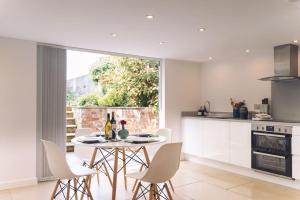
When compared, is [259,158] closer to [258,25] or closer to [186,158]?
[186,158]

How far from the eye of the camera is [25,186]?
3568 mm

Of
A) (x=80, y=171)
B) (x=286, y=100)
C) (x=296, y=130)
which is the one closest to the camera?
(x=80, y=171)

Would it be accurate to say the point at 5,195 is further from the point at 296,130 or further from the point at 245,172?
the point at 296,130

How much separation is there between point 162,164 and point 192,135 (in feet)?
9.50

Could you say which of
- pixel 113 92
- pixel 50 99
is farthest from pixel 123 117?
pixel 50 99

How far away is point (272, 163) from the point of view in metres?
3.78

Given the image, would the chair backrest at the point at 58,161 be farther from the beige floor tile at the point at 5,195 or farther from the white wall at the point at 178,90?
the white wall at the point at 178,90

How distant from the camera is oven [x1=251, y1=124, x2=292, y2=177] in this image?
140 inches

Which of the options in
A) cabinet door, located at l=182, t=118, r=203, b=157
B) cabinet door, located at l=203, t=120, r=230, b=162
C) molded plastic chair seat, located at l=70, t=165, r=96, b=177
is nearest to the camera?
molded plastic chair seat, located at l=70, t=165, r=96, b=177

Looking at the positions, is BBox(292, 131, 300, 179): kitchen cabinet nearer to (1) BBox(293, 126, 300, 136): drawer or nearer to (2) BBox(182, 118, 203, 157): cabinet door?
(1) BBox(293, 126, 300, 136): drawer

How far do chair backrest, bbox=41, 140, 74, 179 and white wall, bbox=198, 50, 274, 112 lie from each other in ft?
11.8

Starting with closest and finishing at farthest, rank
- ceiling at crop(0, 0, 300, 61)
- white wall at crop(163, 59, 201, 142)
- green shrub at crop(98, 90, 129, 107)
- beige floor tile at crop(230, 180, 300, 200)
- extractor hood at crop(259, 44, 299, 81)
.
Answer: ceiling at crop(0, 0, 300, 61)
beige floor tile at crop(230, 180, 300, 200)
extractor hood at crop(259, 44, 299, 81)
white wall at crop(163, 59, 201, 142)
green shrub at crop(98, 90, 129, 107)

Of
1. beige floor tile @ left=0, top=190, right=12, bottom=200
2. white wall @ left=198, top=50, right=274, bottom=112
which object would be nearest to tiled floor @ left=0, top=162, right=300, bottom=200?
beige floor tile @ left=0, top=190, right=12, bottom=200

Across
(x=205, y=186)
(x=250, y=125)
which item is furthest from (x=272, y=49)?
(x=205, y=186)
